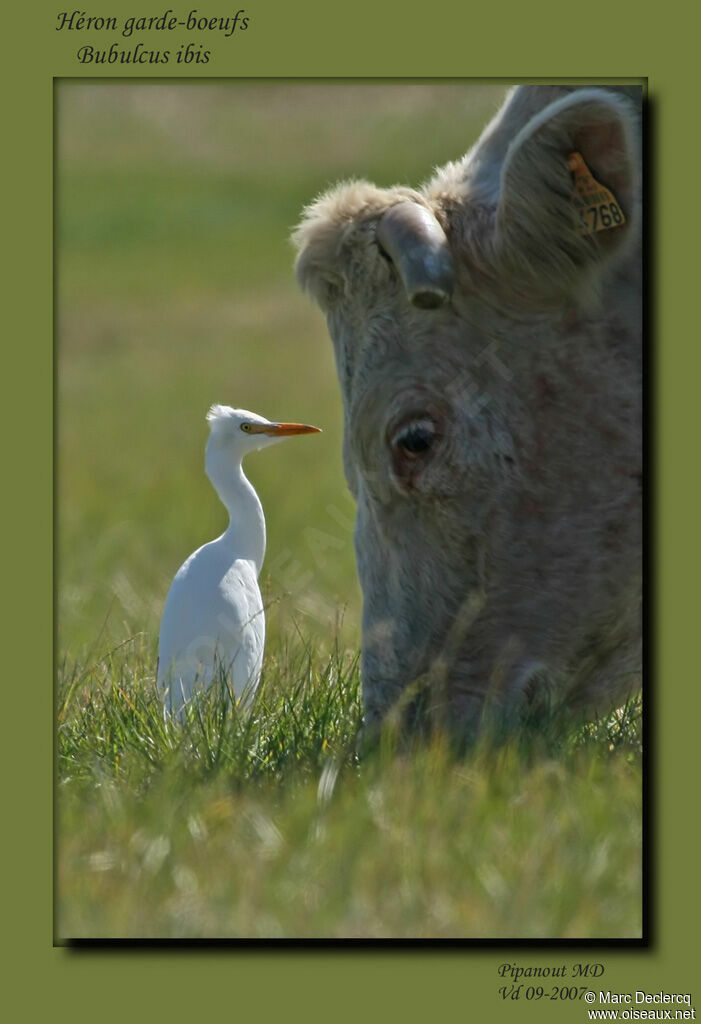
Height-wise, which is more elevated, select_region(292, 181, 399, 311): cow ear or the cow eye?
select_region(292, 181, 399, 311): cow ear

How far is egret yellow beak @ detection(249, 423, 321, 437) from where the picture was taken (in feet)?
23.9

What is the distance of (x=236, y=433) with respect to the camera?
7.62m

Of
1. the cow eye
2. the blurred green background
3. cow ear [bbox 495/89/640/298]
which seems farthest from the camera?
the blurred green background

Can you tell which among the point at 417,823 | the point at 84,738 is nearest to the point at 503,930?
the point at 417,823

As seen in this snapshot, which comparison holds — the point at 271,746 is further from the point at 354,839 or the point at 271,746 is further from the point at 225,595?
the point at 225,595

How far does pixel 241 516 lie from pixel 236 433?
0.37 m

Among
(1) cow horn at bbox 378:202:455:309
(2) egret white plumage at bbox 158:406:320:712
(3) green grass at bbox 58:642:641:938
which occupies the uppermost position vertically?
(1) cow horn at bbox 378:202:455:309

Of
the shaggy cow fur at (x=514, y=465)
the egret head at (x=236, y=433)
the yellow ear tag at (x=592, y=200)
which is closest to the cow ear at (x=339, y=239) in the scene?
the shaggy cow fur at (x=514, y=465)

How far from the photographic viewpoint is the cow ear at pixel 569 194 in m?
5.39

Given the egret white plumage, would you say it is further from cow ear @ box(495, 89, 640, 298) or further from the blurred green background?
cow ear @ box(495, 89, 640, 298)

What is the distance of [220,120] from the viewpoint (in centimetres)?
694

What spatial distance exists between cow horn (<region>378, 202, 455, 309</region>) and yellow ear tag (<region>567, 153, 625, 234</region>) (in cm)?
47

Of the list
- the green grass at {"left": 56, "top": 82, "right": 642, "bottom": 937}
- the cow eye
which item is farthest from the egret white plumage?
the cow eye

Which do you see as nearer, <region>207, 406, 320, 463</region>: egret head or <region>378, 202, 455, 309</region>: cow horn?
<region>378, 202, 455, 309</region>: cow horn
